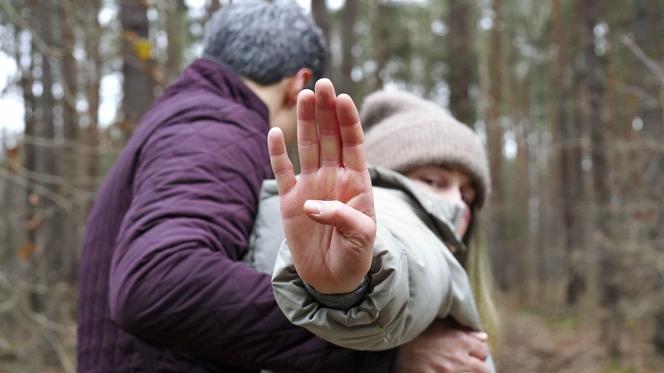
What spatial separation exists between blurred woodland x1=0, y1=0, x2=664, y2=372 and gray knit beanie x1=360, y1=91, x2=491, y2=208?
2.22m

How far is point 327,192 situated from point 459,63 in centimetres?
1091

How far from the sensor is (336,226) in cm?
116

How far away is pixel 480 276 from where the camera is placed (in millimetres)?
2408

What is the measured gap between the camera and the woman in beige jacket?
1204 mm

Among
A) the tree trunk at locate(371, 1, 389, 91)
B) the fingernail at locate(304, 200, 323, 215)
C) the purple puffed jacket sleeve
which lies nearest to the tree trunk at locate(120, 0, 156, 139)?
the purple puffed jacket sleeve

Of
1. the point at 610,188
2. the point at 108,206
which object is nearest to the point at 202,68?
the point at 108,206

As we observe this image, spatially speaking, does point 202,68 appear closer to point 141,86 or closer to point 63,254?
point 141,86

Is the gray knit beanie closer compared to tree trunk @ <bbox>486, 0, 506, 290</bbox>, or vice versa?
the gray knit beanie

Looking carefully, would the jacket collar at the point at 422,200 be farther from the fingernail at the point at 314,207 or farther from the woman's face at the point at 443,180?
the fingernail at the point at 314,207

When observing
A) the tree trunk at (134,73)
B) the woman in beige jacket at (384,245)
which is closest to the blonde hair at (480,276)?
the woman in beige jacket at (384,245)

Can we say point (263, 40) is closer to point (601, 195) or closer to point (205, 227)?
point (205, 227)

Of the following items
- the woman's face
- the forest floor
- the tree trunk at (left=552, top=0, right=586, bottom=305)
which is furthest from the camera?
the tree trunk at (left=552, top=0, right=586, bottom=305)

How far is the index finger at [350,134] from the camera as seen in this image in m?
1.15

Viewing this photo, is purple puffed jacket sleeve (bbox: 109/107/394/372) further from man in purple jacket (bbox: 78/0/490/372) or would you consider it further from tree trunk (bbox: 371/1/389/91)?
tree trunk (bbox: 371/1/389/91)
